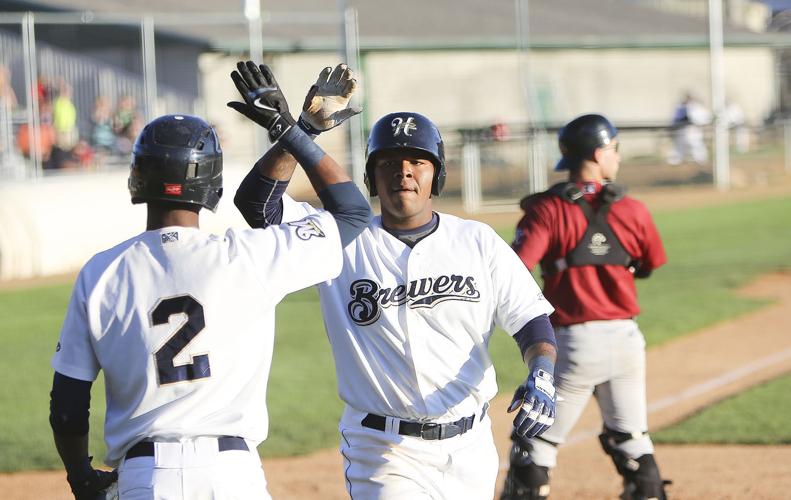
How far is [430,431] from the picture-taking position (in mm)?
4324

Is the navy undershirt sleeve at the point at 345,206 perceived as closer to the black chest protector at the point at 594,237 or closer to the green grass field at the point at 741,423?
the black chest protector at the point at 594,237

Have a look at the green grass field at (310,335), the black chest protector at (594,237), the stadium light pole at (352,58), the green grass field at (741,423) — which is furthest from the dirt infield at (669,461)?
the stadium light pole at (352,58)

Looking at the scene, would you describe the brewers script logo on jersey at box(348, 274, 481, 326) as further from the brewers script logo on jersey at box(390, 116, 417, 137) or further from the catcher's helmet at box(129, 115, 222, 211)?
the catcher's helmet at box(129, 115, 222, 211)

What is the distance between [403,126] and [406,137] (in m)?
0.05

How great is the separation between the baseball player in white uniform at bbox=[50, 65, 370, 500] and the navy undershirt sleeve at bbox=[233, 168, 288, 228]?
570 mm

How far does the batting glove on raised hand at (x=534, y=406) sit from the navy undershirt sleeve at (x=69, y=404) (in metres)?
1.42

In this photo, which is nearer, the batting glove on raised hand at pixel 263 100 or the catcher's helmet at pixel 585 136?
the batting glove on raised hand at pixel 263 100

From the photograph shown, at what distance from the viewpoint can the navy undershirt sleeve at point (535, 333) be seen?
432cm

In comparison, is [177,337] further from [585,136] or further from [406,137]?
[585,136]

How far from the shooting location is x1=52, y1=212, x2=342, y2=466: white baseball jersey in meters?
3.41

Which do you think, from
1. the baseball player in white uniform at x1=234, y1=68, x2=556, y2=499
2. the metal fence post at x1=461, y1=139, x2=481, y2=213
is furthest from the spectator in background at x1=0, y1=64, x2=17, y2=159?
the baseball player in white uniform at x1=234, y1=68, x2=556, y2=499

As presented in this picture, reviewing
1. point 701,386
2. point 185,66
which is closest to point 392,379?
point 701,386

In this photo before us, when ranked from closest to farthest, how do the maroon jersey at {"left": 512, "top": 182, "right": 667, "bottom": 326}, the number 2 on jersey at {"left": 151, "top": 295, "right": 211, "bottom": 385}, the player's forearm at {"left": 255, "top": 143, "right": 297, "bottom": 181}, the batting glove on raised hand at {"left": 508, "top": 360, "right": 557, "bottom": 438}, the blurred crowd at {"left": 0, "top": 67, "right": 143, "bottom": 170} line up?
the number 2 on jersey at {"left": 151, "top": 295, "right": 211, "bottom": 385}
the batting glove on raised hand at {"left": 508, "top": 360, "right": 557, "bottom": 438}
the player's forearm at {"left": 255, "top": 143, "right": 297, "bottom": 181}
the maroon jersey at {"left": 512, "top": 182, "right": 667, "bottom": 326}
the blurred crowd at {"left": 0, "top": 67, "right": 143, "bottom": 170}

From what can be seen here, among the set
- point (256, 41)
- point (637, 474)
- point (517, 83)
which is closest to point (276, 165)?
point (637, 474)
